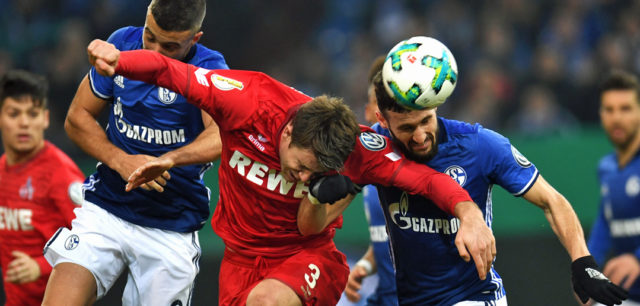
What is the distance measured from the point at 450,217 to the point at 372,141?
2.08ft

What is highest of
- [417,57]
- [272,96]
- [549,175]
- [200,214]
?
[417,57]

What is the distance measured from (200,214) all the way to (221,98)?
133cm

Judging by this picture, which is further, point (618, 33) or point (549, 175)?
point (618, 33)

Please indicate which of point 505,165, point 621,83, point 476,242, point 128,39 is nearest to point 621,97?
point 621,83

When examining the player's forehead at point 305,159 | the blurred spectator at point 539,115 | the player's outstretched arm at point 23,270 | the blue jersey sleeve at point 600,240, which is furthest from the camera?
the blurred spectator at point 539,115

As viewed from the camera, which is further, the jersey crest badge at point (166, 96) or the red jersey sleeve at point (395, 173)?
the jersey crest badge at point (166, 96)

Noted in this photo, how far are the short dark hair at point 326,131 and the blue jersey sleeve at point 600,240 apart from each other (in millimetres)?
3548

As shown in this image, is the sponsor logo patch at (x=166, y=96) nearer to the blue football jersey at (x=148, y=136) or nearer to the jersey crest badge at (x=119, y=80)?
the blue football jersey at (x=148, y=136)

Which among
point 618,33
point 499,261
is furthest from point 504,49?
point 499,261

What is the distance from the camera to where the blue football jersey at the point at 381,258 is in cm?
596

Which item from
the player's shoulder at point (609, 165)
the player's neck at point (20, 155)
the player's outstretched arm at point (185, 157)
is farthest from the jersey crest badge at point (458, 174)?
the player's neck at point (20, 155)

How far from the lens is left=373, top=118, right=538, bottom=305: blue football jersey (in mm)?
4617

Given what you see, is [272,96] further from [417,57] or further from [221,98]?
[417,57]

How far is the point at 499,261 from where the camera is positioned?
8938 millimetres
